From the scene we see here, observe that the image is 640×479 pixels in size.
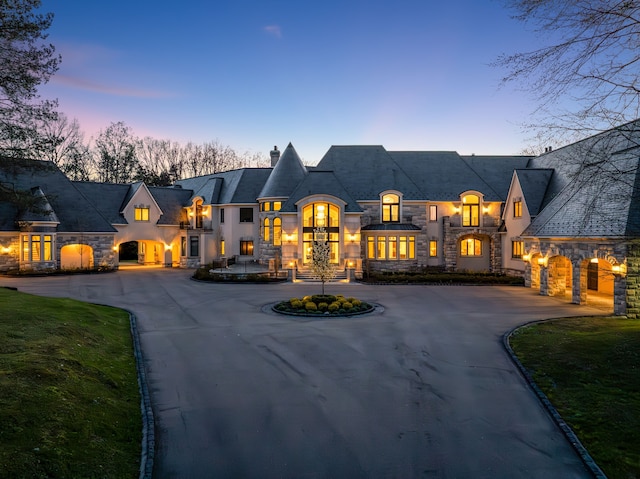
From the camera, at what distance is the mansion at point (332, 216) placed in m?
31.3

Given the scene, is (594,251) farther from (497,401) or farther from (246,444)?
(246,444)

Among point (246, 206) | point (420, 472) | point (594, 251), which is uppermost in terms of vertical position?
point (246, 206)

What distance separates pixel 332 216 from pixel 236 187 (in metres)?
12.0

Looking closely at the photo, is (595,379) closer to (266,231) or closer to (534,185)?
(534,185)

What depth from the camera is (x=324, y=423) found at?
26.5 feet

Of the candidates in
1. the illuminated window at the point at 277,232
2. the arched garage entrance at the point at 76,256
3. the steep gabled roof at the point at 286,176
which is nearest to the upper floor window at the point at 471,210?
the steep gabled roof at the point at 286,176

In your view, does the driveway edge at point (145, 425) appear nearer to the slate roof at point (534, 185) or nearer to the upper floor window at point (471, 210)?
the slate roof at point (534, 185)

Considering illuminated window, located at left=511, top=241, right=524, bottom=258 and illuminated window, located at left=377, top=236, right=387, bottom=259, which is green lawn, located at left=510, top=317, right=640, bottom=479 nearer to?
illuminated window, located at left=511, top=241, right=524, bottom=258

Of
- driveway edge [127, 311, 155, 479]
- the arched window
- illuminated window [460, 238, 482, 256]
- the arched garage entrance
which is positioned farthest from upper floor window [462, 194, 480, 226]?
the arched garage entrance

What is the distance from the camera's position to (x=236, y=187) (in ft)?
129

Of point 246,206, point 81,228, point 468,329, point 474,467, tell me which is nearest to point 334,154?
point 246,206

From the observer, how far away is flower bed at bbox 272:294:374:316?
1836 cm

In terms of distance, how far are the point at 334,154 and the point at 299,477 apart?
3240cm

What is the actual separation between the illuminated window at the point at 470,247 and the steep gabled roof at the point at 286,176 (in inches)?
571
